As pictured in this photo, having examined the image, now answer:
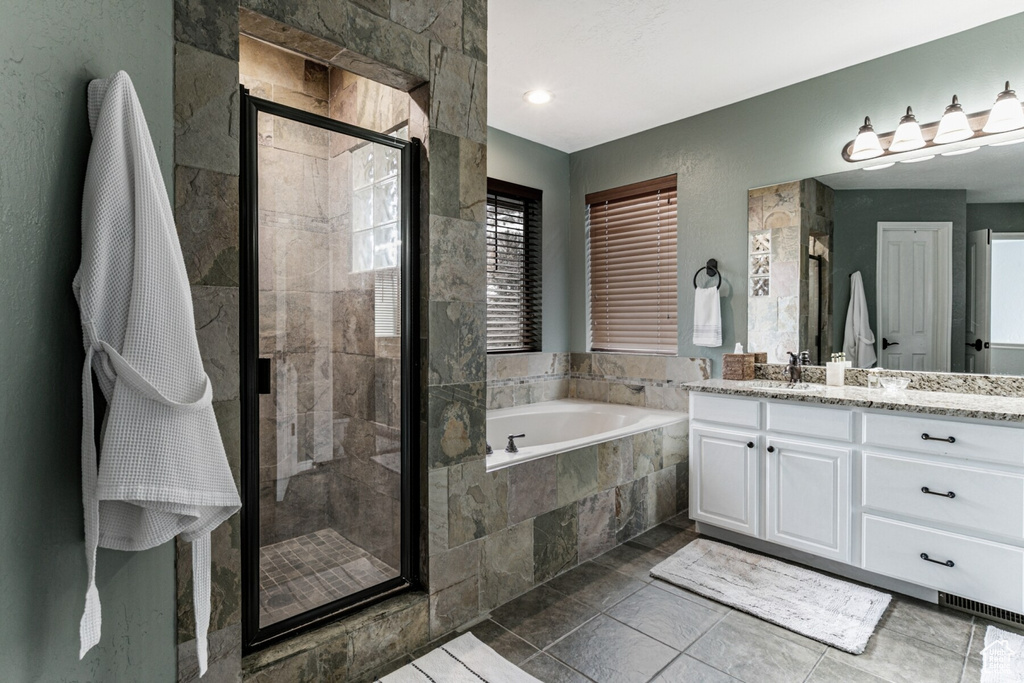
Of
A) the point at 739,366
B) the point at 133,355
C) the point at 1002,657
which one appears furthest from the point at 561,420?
the point at 133,355

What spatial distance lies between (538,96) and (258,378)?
2409 millimetres

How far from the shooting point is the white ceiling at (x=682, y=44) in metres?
2.34

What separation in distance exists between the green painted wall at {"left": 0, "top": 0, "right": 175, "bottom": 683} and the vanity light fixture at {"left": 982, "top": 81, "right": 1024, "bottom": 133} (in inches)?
126

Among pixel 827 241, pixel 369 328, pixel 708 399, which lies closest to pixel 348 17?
pixel 369 328

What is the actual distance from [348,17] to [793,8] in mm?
1899

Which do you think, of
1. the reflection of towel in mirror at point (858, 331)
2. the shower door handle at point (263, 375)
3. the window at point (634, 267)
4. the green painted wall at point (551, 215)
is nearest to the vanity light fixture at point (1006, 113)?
the reflection of towel in mirror at point (858, 331)

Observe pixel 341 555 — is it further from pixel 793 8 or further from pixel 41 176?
pixel 793 8

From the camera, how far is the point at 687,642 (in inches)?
79.1

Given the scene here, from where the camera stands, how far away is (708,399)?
2916mm

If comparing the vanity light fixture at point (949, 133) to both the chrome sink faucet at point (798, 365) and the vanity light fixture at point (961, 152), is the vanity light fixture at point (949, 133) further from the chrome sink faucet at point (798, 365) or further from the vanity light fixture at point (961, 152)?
the chrome sink faucet at point (798, 365)

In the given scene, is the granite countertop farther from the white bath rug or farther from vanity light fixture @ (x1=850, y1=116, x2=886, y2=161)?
vanity light fixture @ (x1=850, y1=116, x2=886, y2=161)

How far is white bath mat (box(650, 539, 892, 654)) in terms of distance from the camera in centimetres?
207

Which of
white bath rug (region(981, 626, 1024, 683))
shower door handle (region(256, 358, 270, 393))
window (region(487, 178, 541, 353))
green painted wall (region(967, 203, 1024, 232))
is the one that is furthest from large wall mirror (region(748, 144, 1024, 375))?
shower door handle (region(256, 358, 270, 393))

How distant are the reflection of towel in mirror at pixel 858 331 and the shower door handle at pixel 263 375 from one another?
2.84m
